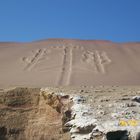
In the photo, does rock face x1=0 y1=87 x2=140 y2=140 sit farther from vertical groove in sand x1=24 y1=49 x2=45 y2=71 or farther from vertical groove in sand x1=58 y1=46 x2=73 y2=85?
vertical groove in sand x1=24 y1=49 x2=45 y2=71

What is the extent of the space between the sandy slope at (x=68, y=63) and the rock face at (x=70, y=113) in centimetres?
991

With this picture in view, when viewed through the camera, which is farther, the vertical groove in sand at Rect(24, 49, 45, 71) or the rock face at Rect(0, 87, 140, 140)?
the vertical groove in sand at Rect(24, 49, 45, 71)

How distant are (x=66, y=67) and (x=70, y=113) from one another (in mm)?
24781

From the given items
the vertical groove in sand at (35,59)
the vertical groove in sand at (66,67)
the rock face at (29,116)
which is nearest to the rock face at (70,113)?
the rock face at (29,116)

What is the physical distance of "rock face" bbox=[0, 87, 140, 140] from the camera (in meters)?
7.08

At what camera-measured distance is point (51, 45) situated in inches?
1812

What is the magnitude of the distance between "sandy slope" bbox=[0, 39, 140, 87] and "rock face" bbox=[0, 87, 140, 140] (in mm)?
9910

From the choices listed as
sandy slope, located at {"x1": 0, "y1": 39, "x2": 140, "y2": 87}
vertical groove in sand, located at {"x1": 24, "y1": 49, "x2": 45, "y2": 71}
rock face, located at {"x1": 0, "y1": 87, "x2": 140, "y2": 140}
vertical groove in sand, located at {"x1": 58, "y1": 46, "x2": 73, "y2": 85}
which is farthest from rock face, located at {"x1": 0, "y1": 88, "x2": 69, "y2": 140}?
vertical groove in sand, located at {"x1": 24, "y1": 49, "x2": 45, "y2": 71}

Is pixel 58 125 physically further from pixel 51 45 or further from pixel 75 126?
pixel 51 45

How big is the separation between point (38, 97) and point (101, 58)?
2493 centimetres

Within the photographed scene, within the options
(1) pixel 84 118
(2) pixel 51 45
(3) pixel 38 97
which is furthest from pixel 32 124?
(2) pixel 51 45

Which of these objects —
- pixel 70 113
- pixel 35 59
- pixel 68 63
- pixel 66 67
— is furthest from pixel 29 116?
pixel 35 59

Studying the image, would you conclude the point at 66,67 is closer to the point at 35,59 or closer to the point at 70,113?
the point at 35,59

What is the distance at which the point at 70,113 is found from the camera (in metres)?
10.8
